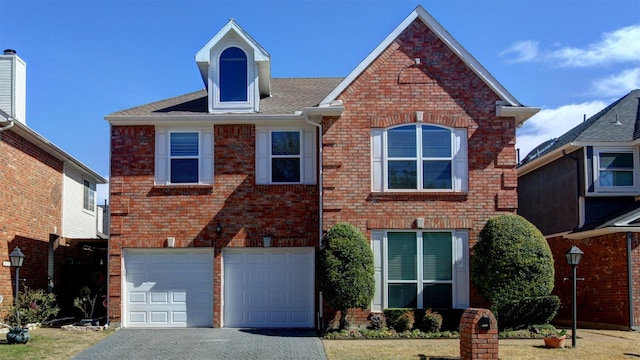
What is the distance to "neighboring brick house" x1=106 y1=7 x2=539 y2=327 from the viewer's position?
17.3m

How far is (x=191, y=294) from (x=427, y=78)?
27.6ft

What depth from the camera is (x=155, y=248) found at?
18.2 meters

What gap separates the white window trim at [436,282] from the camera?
17.0m

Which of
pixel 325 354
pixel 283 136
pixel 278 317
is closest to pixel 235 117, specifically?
pixel 283 136

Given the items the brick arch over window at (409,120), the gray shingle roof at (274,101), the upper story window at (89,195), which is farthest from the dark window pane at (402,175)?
the upper story window at (89,195)

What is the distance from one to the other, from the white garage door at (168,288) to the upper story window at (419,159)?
17.0ft

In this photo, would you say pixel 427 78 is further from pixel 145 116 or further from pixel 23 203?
pixel 23 203

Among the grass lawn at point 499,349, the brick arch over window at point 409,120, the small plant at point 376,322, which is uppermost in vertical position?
the brick arch over window at point 409,120

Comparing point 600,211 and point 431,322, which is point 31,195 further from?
point 600,211

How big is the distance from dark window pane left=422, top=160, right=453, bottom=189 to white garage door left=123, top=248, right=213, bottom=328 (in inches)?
237

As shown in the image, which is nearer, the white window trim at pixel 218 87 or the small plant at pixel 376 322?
the small plant at pixel 376 322

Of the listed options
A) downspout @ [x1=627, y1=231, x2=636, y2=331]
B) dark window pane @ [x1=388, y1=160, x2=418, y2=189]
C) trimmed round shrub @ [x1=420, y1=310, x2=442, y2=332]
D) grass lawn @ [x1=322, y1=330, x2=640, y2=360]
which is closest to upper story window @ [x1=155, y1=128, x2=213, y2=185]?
dark window pane @ [x1=388, y1=160, x2=418, y2=189]

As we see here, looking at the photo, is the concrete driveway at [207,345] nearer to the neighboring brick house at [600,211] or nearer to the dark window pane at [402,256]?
the dark window pane at [402,256]

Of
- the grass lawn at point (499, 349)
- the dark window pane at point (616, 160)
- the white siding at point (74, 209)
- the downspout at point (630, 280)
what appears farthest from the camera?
the white siding at point (74, 209)
